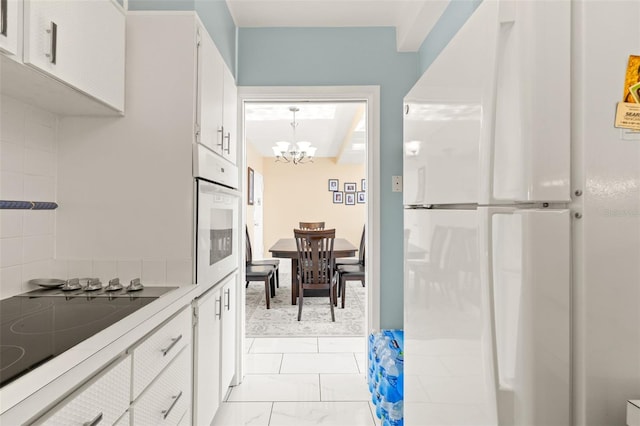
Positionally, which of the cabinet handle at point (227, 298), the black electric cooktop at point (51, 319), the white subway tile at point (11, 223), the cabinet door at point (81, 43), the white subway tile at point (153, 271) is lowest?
the cabinet handle at point (227, 298)

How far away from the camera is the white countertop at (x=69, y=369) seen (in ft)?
2.00

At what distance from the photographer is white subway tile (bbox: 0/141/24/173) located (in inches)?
48.7

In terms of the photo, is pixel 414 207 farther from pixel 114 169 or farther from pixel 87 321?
pixel 114 169

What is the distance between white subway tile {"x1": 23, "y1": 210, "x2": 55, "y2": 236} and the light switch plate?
195 cm

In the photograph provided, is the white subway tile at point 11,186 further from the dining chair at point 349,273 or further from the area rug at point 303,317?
the dining chair at point 349,273

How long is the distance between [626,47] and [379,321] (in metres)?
2.14

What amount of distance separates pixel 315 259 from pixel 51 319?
3082 millimetres

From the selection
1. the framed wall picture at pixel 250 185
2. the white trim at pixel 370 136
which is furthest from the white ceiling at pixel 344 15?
the framed wall picture at pixel 250 185

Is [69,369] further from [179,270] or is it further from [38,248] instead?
[38,248]

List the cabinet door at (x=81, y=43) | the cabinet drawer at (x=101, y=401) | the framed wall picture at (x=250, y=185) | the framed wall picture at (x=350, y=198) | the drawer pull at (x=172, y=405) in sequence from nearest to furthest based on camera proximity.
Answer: the cabinet drawer at (x=101, y=401) < the cabinet door at (x=81, y=43) < the drawer pull at (x=172, y=405) < the framed wall picture at (x=250, y=185) < the framed wall picture at (x=350, y=198)

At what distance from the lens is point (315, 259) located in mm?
3998

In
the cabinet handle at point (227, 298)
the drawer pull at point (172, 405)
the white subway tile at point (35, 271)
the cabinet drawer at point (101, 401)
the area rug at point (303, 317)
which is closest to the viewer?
the cabinet drawer at point (101, 401)

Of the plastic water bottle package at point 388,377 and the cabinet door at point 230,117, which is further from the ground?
the cabinet door at point 230,117

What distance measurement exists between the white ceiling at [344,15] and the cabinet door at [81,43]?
3.61 feet
